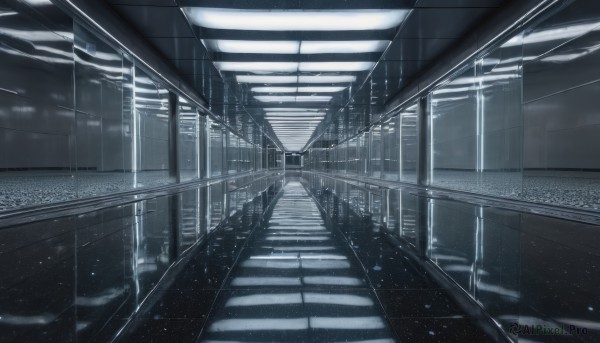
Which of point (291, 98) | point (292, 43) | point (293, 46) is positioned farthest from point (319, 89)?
point (292, 43)

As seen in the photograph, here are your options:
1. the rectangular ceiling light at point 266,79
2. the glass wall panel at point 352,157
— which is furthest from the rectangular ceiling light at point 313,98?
the glass wall panel at point 352,157

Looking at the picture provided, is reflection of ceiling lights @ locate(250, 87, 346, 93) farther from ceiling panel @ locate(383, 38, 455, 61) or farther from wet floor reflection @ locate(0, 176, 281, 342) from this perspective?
wet floor reflection @ locate(0, 176, 281, 342)

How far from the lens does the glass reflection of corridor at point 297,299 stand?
2127mm

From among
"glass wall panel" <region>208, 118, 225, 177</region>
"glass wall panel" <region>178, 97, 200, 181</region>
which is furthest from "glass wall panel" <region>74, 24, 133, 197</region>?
"glass wall panel" <region>208, 118, 225, 177</region>

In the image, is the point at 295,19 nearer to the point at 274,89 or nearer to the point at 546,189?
the point at 274,89

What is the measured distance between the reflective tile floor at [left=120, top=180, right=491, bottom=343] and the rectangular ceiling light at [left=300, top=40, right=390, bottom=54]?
7.91 m

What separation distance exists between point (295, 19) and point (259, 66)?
389cm

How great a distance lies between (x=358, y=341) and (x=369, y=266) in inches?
59.8

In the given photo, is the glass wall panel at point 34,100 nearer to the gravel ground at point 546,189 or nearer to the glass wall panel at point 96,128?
the glass wall panel at point 96,128

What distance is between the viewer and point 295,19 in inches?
365

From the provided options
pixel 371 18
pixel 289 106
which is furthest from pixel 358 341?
pixel 289 106

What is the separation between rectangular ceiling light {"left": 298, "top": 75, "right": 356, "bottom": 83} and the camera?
566 inches

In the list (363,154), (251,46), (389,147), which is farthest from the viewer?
(363,154)

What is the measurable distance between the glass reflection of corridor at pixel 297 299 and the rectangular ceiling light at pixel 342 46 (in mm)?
7616
